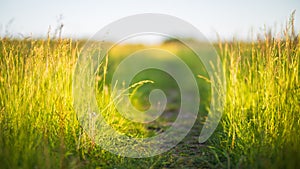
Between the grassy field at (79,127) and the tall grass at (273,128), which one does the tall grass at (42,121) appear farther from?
the tall grass at (273,128)

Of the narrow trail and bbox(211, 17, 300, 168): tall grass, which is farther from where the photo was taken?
the narrow trail

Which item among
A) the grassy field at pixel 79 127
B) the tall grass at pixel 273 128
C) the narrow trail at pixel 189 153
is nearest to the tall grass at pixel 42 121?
the grassy field at pixel 79 127

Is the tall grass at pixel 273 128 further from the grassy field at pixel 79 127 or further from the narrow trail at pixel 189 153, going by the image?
the narrow trail at pixel 189 153

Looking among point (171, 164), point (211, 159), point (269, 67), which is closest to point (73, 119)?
point (171, 164)

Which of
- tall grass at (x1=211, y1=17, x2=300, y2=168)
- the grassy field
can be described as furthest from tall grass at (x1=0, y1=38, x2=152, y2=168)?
tall grass at (x1=211, y1=17, x2=300, y2=168)

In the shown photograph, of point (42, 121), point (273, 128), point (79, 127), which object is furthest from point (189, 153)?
point (42, 121)

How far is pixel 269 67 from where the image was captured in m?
3.14

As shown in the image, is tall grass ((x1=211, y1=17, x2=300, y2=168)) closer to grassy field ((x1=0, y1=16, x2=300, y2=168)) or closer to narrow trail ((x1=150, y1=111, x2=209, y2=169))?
grassy field ((x1=0, y1=16, x2=300, y2=168))

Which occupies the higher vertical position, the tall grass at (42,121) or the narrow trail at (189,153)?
the tall grass at (42,121)

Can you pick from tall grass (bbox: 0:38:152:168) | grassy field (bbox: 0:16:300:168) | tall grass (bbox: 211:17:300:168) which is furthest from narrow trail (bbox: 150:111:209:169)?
tall grass (bbox: 0:38:152:168)

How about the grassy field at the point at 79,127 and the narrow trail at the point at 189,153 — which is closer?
the grassy field at the point at 79,127

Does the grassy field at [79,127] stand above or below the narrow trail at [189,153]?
above

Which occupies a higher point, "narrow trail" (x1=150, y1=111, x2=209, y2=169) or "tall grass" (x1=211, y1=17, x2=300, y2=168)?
"tall grass" (x1=211, y1=17, x2=300, y2=168)

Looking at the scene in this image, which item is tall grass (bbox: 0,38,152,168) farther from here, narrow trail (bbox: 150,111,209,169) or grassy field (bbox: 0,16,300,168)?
narrow trail (bbox: 150,111,209,169)
